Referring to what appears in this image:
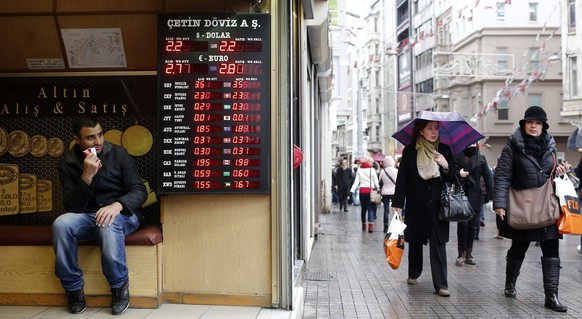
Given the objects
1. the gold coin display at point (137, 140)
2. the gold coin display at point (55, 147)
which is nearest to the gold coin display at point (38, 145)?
the gold coin display at point (55, 147)

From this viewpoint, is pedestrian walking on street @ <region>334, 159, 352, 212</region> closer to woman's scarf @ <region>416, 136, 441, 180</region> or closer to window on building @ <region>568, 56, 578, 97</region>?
woman's scarf @ <region>416, 136, 441, 180</region>

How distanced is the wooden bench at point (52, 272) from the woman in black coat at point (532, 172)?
11.8 feet

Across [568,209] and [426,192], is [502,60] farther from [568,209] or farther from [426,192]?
[568,209]

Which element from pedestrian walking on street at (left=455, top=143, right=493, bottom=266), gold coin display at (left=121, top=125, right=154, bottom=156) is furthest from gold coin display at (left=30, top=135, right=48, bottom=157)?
pedestrian walking on street at (left=455, top=143, right=493, bottom=266)

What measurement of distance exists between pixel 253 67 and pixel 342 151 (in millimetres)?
74671

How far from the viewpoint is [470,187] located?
1054cm

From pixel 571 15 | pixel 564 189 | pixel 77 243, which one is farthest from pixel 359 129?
pixel 77 243

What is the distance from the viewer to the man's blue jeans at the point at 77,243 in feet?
16.8

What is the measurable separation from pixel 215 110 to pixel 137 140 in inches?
44.1

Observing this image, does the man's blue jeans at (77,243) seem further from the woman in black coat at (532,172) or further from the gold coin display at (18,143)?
the woman in black coat at (532,172)

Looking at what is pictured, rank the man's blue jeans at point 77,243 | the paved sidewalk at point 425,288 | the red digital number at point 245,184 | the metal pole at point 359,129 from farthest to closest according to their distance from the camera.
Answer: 1. the metal pole at point 359,129
2. the paved sidewalk at point 425,288
3. the red digital number at point 245,184
4. the man's blue jeans at point 77,243

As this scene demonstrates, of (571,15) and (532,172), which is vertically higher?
(571,15)

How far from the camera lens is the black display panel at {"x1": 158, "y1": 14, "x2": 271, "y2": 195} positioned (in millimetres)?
5359

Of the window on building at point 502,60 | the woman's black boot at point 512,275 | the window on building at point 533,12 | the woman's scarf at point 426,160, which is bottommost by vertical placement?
the woman's black boot at point 512,275
